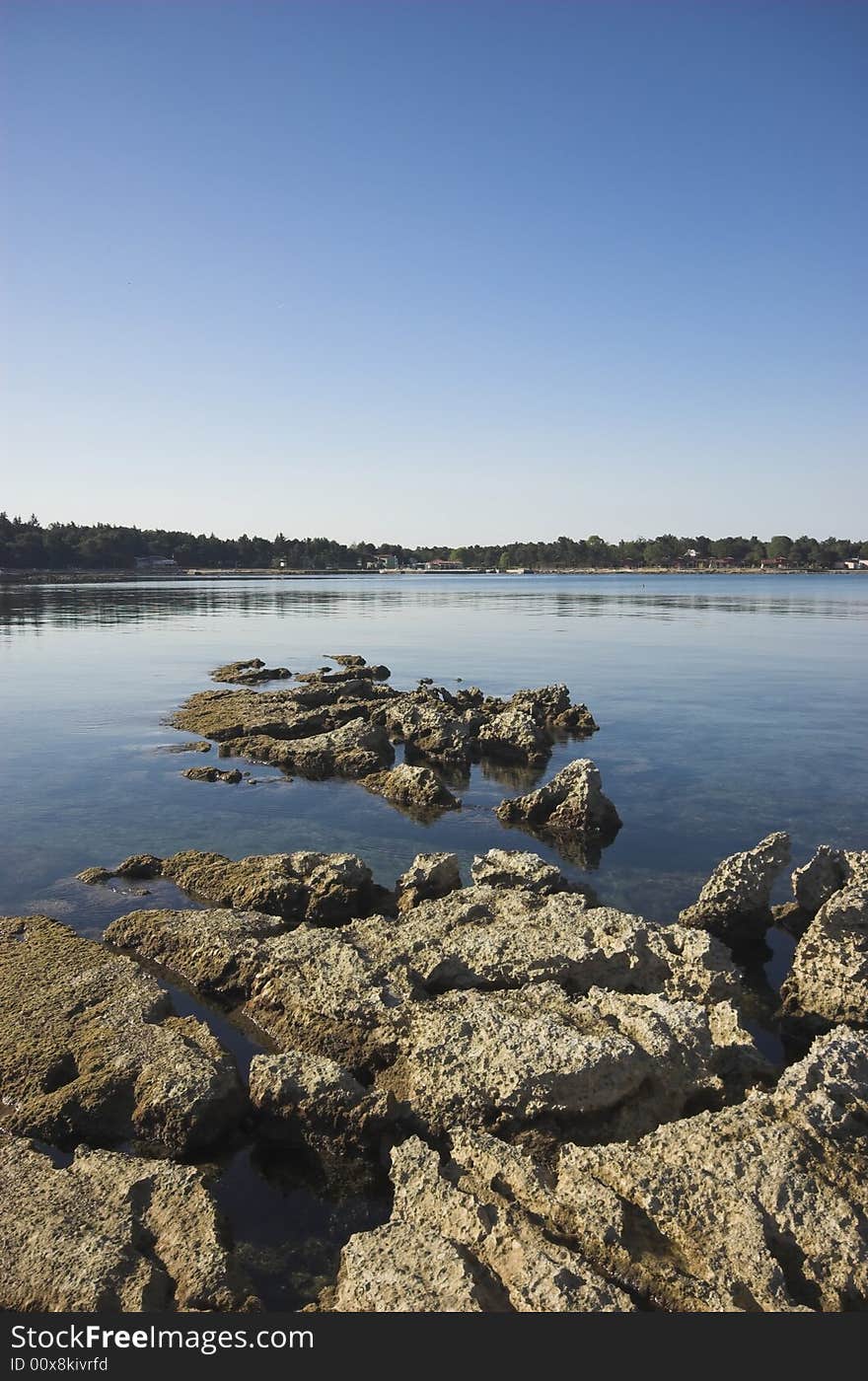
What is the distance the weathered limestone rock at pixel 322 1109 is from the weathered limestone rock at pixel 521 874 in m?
4.98

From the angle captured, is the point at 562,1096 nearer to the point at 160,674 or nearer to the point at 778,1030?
the point at 778,1030

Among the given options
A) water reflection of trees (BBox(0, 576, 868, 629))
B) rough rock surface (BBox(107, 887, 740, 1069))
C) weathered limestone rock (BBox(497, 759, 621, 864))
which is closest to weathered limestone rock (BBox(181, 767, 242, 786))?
weathered limestone rock (BBox(497, 759, 621, 864))

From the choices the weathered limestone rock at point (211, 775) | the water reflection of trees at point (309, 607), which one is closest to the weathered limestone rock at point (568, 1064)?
the weathered limestone rock at point (211, 775)

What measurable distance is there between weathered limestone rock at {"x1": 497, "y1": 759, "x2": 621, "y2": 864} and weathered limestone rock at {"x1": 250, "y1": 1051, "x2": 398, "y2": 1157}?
8922 millimetres

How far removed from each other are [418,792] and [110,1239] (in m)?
13.3

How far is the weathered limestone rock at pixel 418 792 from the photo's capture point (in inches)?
744

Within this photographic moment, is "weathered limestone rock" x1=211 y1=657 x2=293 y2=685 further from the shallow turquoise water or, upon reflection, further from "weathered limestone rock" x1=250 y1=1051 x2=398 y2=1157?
"weathered limestone rock" x1=250 y1=1051 x2=398 y2=1157

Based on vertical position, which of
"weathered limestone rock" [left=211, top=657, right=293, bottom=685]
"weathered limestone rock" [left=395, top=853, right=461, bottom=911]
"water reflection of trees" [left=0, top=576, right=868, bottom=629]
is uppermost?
"water reflection of trees" [left=0, top=576, right=868, bottom=629]

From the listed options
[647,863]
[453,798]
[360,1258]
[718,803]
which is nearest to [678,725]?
[718,803]

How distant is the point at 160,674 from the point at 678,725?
961 inches

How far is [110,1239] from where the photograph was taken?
6.03 metres

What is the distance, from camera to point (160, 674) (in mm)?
38500

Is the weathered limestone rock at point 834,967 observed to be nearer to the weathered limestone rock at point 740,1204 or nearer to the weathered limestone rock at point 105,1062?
the weathered limestone rock at point 740,1204

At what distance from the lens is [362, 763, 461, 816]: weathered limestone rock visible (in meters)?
18.9
